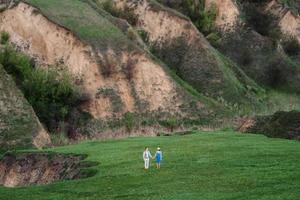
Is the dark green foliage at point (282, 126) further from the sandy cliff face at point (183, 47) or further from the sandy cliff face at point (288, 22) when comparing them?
the sandy cliff face at point (288, 22)

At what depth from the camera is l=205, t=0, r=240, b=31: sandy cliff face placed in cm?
9062

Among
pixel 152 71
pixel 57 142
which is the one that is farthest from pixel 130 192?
pixel 152 71

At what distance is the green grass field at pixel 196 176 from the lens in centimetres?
2561

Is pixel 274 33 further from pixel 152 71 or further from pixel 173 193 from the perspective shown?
pixel 173 193

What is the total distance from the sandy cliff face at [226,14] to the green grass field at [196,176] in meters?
52.0

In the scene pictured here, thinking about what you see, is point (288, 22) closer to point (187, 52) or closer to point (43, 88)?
point (187, 52)

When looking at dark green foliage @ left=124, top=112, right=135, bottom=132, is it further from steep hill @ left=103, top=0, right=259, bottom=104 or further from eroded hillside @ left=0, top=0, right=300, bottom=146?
steep hill @ left=103, top=0, right=259, bottom=104

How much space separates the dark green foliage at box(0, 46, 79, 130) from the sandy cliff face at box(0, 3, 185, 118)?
157 inches

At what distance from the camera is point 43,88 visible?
62.0m

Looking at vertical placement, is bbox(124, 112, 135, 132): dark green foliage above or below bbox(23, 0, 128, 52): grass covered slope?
below

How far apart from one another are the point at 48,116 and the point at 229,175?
117ft

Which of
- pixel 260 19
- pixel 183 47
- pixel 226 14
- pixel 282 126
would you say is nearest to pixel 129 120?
pixel 183 47

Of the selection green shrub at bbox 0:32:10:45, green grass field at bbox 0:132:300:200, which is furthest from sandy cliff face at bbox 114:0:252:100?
green grass field at bbox 0:132:300:200

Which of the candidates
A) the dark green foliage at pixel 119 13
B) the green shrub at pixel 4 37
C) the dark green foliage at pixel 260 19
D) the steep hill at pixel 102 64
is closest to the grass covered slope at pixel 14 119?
the green shrub at pixel 4 37
